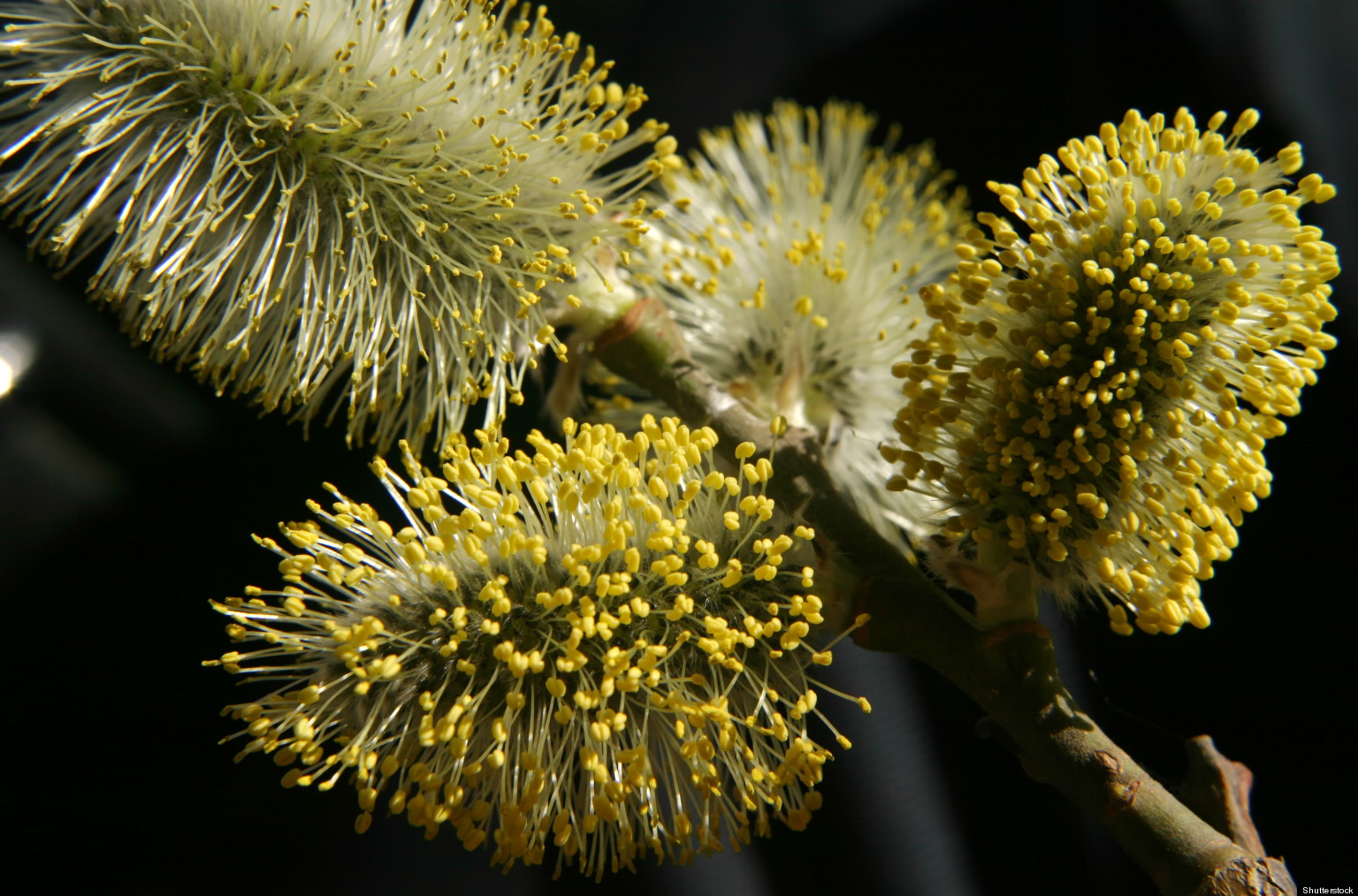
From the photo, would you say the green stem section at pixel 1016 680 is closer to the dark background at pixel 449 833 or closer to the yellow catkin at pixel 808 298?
the yellow catkin at pixel 808 298

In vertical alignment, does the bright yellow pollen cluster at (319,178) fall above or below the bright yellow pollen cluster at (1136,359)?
above

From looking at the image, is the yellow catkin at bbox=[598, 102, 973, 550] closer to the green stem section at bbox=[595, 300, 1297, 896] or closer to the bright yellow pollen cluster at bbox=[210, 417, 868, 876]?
the green stem section at bbox=[595, 300, 1297, 896]

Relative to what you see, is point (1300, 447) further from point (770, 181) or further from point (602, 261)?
point (602, 261)

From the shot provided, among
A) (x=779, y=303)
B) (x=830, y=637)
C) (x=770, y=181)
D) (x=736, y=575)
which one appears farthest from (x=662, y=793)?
(x=770, y=181)

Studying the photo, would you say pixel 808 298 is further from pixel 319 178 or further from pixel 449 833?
pixel 449 833

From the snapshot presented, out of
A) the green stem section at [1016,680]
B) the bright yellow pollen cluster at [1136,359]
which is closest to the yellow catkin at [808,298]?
the green stem section at [1016,680]

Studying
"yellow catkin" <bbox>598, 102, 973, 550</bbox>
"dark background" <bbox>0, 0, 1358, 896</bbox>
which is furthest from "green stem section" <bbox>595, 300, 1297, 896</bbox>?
"dark background" <bbox>0, 0, 1358, 896</bbox>

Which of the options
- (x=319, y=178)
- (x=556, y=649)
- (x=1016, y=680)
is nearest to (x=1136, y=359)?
(x=1016, y=680)
